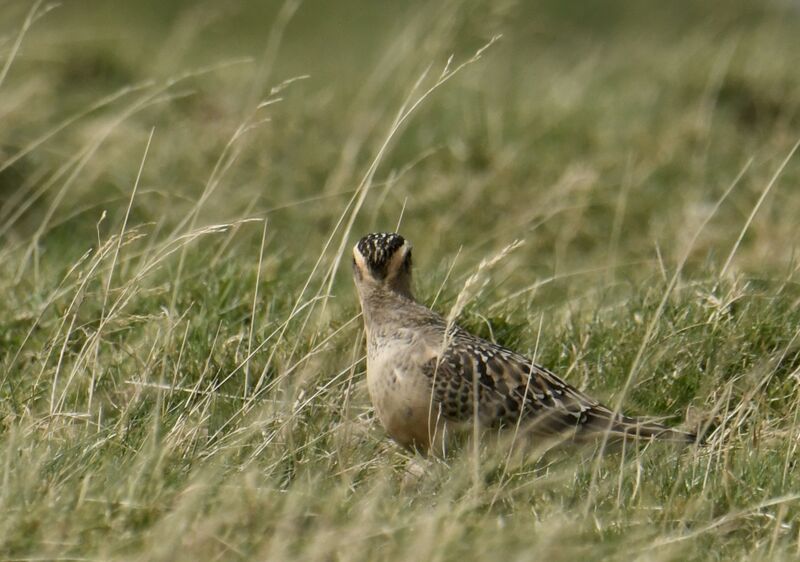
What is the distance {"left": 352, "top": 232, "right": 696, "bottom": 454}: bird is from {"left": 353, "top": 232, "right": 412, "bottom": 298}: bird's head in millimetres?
304

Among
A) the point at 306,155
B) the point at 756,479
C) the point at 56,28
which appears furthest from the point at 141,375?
the point at 56,28

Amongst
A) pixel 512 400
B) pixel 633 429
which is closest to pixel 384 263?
pixel 512 400

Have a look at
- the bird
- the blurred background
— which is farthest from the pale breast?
the blurred background

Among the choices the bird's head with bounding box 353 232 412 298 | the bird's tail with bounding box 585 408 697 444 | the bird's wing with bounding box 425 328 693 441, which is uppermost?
the bird's head with bounding box 353 232 412 298

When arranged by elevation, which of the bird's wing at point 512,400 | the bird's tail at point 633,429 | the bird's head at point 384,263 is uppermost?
the bird's head at point 384,263

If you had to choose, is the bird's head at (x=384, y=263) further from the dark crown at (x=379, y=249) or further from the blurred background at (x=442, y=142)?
the blurred background at (x=442, y=142)

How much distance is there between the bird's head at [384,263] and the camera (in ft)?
20.3

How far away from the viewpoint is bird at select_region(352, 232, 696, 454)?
5.59m

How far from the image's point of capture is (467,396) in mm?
5637

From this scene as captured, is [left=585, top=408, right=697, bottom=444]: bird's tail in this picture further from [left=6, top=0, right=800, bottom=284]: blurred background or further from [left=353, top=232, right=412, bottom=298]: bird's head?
[left=6, top=0, right=800, bottom=284]: blurred background

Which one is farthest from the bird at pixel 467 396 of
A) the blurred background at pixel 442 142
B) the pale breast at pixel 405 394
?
the blurred background at pixel 442 142

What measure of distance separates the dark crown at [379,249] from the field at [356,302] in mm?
229

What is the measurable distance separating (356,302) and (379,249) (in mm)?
614

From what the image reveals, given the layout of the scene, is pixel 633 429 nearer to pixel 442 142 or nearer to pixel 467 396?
pixel 467 396
